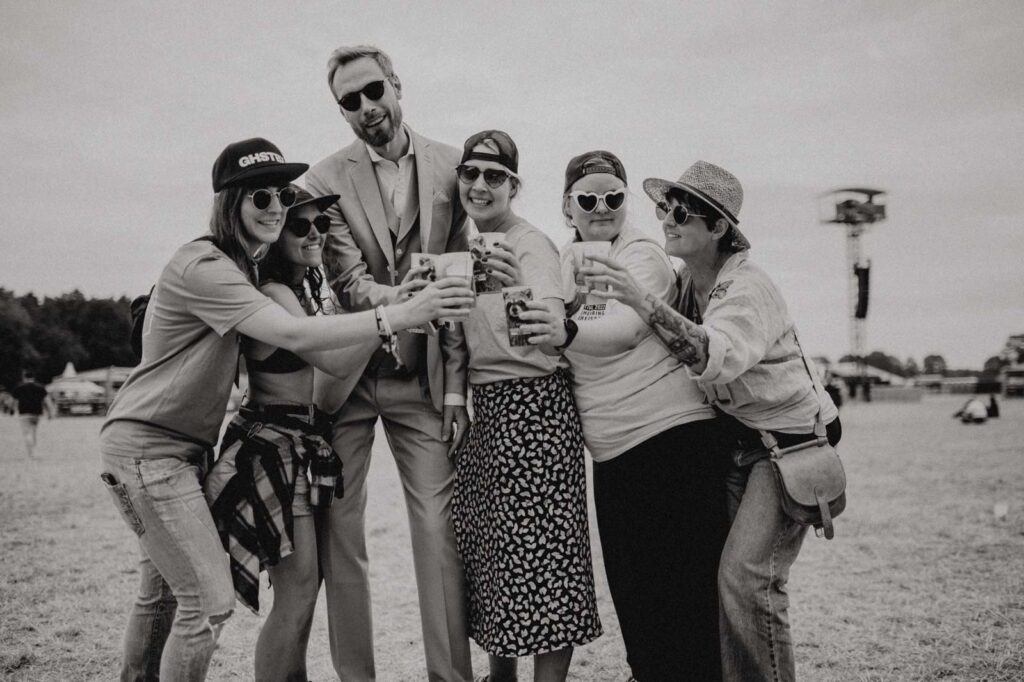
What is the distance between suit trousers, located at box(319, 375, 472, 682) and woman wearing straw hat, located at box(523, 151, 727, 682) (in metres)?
0.93

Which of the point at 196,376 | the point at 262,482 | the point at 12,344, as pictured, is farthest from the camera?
the point at 12,344

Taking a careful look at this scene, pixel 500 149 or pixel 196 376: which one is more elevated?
pixel 500 149

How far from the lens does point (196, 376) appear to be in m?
3.52

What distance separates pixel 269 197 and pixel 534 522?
2037mm

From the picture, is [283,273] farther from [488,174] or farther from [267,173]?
[488,174]

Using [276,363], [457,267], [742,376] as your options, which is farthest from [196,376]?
[742,376]

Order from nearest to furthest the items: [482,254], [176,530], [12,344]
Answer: [176,530] → [482,254] → [12,344]

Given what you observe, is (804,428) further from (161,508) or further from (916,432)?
(916,432)

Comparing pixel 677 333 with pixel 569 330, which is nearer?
pixel 677 333

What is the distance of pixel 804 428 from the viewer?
3.71 m

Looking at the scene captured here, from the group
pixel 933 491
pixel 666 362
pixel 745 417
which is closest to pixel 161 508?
pixel 666 362

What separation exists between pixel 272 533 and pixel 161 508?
0.53 metres

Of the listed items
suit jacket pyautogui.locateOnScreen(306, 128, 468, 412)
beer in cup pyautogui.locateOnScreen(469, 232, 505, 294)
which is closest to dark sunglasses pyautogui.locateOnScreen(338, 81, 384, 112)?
suit jacket pyautogui.locateOnScreen(306, 128, 468, 412)

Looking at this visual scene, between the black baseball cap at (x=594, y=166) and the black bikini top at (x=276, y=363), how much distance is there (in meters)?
1.69
